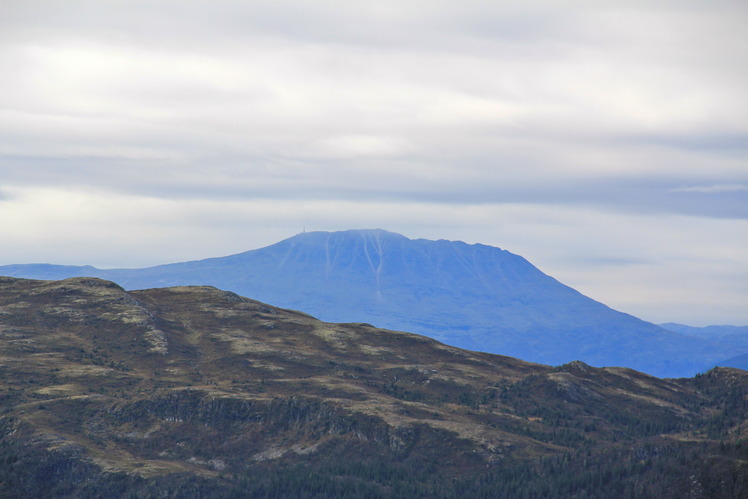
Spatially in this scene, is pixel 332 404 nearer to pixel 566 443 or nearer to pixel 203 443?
pixel 203 443

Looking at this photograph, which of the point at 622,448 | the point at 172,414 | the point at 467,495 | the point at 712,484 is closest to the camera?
the point at 712,484

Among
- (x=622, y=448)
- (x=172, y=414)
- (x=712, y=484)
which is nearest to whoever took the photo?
(x=712, y=484)

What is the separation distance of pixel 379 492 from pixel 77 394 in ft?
252

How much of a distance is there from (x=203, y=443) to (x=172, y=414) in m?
11.6

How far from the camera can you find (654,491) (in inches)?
6225

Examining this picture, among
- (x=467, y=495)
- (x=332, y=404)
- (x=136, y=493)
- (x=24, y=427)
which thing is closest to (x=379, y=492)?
(x=467, y=495)

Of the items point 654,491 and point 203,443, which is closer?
point 654,491

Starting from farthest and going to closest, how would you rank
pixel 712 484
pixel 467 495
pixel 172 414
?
pixel 172 414
pixel 467 495
pixel 712 484

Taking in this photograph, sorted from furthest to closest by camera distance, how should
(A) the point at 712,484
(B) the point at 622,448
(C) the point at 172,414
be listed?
(C) the point at 172,414
(B) the point at 622,448
(A) the point at 712,484

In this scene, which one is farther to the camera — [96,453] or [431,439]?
[431,439]

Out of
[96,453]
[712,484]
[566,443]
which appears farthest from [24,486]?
[712,484]

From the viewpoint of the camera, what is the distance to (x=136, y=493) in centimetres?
15875

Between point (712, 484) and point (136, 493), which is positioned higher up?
point (712, 484)

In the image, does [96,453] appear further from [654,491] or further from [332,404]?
[654,491]
